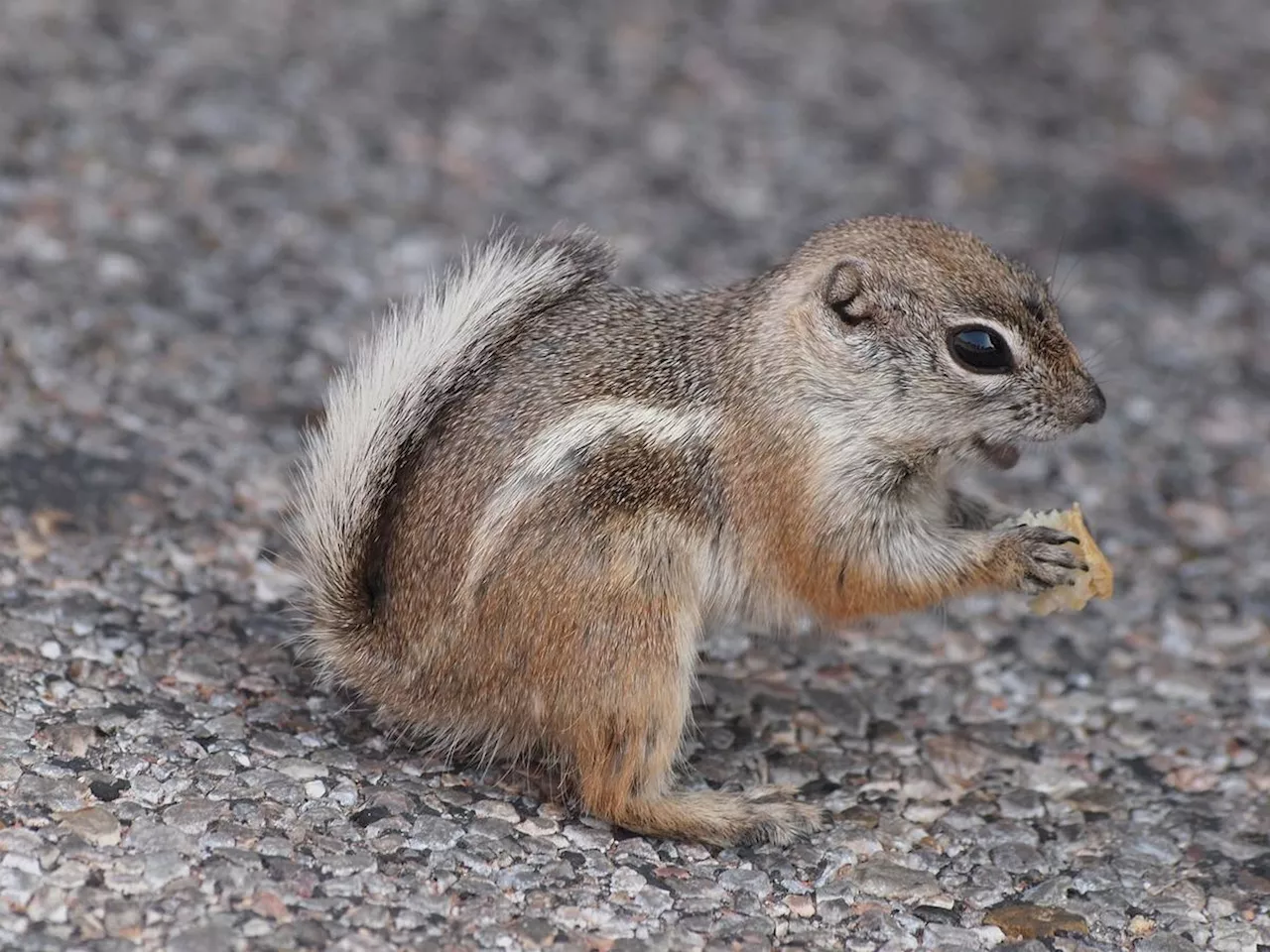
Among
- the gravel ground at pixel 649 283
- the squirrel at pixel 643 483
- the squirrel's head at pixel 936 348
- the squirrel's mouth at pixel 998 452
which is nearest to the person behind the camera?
the gravel ground at pixel 649 283

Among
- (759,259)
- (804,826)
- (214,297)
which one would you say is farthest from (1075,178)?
(804,826)

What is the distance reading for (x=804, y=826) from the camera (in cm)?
313

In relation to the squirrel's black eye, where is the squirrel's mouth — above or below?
below

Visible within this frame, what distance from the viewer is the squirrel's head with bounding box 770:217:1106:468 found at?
315 cm

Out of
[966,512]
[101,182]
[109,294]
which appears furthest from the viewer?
[101,182]

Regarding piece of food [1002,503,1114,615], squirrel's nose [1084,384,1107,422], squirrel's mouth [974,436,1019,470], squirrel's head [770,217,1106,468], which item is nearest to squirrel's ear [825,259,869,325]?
squirrel's head [770,217,1106,468]

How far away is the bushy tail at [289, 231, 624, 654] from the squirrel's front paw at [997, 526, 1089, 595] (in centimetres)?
103

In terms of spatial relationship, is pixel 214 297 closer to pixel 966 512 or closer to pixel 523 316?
pixel 523 316

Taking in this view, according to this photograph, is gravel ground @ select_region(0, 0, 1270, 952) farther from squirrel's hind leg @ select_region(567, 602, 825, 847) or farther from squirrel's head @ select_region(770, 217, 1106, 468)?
squirrel's head @ select_region(770, 217, 1106, 468)

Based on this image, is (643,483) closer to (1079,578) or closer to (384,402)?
(384,402)

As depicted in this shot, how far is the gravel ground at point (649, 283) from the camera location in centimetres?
286

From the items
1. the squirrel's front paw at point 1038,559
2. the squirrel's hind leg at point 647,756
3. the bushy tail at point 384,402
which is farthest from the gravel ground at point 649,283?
the squirrel's front paw at point 1038,559

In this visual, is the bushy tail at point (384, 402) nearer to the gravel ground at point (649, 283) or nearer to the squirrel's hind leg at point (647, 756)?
the gravel ground at point (649, 283)

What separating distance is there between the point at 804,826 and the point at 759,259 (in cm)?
251
